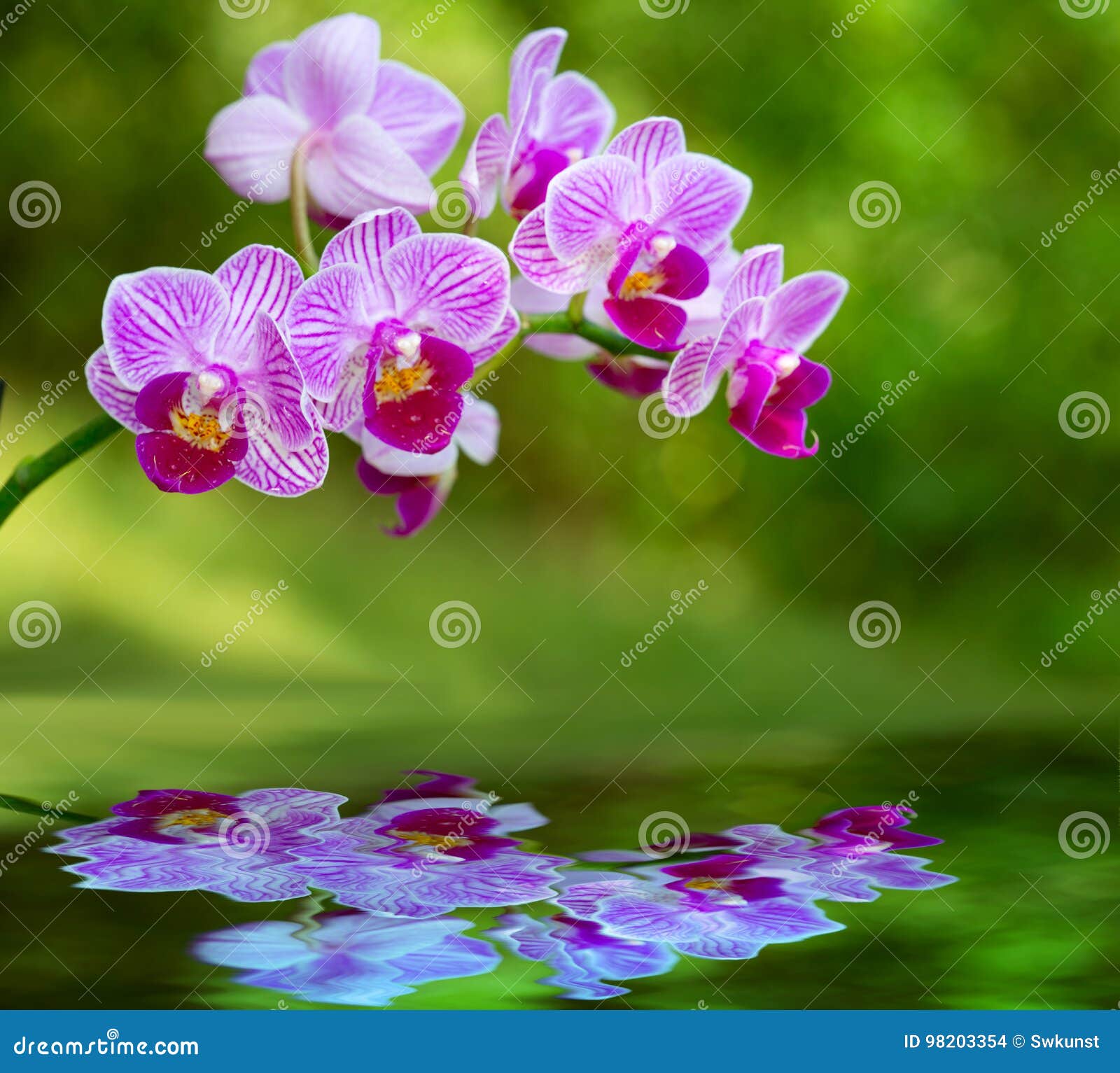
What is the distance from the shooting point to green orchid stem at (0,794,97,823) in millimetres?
1137

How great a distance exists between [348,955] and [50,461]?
40 cm

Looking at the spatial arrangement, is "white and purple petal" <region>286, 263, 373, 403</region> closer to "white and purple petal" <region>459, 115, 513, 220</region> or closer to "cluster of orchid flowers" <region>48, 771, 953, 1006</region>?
"white and purple petal" <region>459, 115, 513, 220</region>

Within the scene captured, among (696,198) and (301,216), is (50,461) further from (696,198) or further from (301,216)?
(696,198)

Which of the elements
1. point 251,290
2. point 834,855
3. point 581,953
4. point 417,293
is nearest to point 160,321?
point 251,290

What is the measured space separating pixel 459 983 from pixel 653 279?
0.50m

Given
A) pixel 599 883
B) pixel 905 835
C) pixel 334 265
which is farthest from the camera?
pixel 905 835

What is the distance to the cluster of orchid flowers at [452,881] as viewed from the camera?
34.7 inches

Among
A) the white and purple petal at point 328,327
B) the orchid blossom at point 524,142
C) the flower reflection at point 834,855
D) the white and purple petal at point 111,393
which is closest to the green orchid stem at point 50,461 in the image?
the white and purple petal at point 111,393

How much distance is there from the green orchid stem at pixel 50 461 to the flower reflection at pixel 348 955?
340mm

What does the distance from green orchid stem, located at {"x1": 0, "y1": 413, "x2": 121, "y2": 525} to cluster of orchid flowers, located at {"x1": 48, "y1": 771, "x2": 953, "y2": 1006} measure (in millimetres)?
334

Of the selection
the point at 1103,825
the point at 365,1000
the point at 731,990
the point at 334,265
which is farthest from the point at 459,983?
the point at 1103,825

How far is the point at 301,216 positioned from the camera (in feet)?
2.84

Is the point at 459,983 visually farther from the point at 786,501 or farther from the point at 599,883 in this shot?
the point at 786,501

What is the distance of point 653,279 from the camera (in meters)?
0.87
